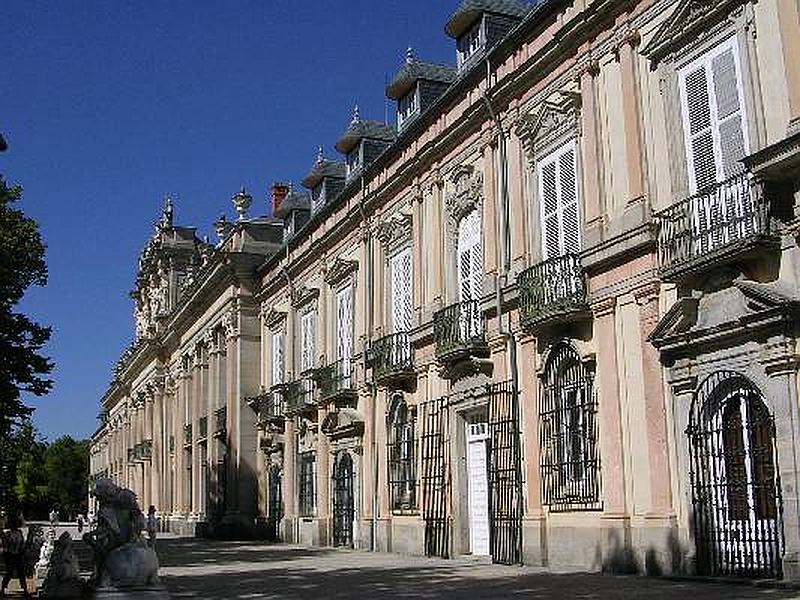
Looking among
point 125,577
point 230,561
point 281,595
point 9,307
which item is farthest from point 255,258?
point 125,577

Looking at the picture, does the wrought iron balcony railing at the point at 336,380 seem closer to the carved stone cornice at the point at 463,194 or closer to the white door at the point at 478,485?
the white door at the point at 478,485

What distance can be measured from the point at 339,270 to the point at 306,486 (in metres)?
6.30

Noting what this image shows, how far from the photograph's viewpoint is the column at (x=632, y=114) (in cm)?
1462

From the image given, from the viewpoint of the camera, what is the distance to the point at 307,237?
2930 centimetres

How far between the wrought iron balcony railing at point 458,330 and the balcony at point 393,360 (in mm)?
1746

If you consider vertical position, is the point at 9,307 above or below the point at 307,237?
below

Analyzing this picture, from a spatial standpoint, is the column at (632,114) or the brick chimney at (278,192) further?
the brick chimney at (278,192)

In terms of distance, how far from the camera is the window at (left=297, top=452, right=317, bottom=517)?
27.9m

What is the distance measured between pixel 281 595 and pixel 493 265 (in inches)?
289

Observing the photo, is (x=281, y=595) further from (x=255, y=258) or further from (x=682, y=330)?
(x=255, y=258)

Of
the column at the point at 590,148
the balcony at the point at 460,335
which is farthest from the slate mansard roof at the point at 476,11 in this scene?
the balcony at the point at 460,335

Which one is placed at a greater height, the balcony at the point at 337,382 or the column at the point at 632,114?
the column at the point at 632,114

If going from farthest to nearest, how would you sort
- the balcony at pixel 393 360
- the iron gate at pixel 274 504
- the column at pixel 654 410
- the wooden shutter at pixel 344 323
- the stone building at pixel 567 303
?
1. the iron gate at pixel 274 504
2. the wooden shutter at pixel 344 323
3. the balcony at pixel 393 360
4. the column at pixel 654 410
5. the stone building at pixel 567 303

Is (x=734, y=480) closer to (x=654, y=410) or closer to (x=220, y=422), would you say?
(x=654, y=410)
